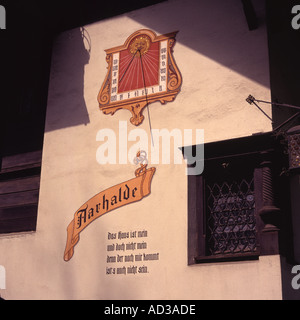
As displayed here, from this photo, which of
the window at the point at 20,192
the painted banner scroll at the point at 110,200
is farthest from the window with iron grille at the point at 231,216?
the window at the point at 20,192

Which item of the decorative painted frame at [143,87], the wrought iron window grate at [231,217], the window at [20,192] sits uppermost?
the decorative painted frame at [143,87]

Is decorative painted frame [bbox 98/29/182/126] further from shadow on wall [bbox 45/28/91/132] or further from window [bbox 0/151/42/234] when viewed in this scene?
window [bbox 0/151/42/234]

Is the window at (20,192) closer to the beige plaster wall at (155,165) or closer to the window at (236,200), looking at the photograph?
the beige plaster wall at (155,165)

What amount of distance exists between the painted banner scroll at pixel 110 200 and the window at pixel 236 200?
0.69 meters

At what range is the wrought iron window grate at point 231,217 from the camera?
7.39 meters

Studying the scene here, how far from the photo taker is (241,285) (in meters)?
7.06

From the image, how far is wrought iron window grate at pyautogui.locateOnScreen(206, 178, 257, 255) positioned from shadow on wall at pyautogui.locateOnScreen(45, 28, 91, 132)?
2.49 m

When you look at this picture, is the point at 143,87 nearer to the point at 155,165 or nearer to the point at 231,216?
the point at 155,165

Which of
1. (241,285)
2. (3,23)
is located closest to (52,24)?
(3,23)

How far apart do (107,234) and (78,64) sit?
2.91 metres

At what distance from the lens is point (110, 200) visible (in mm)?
8328

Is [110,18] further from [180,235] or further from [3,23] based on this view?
[180,235]

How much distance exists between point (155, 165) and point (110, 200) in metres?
0.82

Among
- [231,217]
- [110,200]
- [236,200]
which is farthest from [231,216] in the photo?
[110,200]
